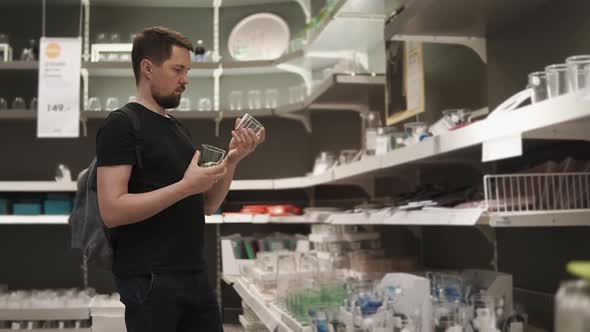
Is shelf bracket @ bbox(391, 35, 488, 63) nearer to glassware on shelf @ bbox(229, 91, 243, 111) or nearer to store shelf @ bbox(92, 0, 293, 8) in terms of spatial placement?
glassware on shelf @ bbox(229, 91, 243, 111)

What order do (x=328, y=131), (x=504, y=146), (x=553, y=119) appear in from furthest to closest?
(x=328, y=131) → (x=504, y=146) → (x=553, y=119)

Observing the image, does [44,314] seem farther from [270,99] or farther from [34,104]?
[270,99]

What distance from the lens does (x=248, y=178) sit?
5.78 meters

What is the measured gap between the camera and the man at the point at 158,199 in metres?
1.69

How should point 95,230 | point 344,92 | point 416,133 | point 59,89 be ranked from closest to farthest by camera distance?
point 95,230, point 416,133, point 344,92, point 59,89

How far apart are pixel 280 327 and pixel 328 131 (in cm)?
327

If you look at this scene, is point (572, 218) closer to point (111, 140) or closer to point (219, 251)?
point (111, 140)

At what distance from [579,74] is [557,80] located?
0.19 ft

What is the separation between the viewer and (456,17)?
2396 millimetres

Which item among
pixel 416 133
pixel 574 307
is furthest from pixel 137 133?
pixel 574 307

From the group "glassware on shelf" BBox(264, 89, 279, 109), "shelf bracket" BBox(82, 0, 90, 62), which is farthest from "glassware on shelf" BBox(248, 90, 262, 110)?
"shelf bracket" BBox(82, 0, 90, 62)

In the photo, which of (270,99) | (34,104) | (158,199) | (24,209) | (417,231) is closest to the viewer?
(158,199)

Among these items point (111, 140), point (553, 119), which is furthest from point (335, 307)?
point (553, 119)

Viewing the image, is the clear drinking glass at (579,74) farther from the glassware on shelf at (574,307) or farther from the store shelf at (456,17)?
the glassware on shelf at (574,307)
